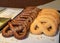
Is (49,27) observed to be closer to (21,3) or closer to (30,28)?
(30,28)

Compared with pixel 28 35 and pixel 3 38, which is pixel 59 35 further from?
pixel 3 38

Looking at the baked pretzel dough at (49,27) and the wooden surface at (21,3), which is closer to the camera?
the baked pretzel dough at (49,27)

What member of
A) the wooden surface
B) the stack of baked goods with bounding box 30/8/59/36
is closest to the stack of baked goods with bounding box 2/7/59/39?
the stack of baked goods with bounding box 30/8/59/36

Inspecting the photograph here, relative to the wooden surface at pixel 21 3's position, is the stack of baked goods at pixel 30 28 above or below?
above

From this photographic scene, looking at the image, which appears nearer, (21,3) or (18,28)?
(18,28)

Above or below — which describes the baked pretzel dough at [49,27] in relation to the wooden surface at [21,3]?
above

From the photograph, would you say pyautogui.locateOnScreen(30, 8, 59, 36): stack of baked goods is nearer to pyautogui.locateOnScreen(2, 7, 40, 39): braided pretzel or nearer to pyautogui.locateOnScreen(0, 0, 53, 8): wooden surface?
pyautogui.locateOnScreen(2, 7, 40, 39): braided pretzel

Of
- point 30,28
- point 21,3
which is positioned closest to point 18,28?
point 30,28

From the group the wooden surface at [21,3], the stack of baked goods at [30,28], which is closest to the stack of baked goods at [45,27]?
the stack of baked goods at [30,28]

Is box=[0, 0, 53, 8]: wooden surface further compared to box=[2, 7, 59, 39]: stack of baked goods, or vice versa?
box=[0, 0, 53, 8]: wooden surface

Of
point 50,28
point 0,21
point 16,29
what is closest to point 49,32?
point 50,28

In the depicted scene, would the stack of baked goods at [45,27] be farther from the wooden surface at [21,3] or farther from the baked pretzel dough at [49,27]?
the wooden surface at [21,3]
